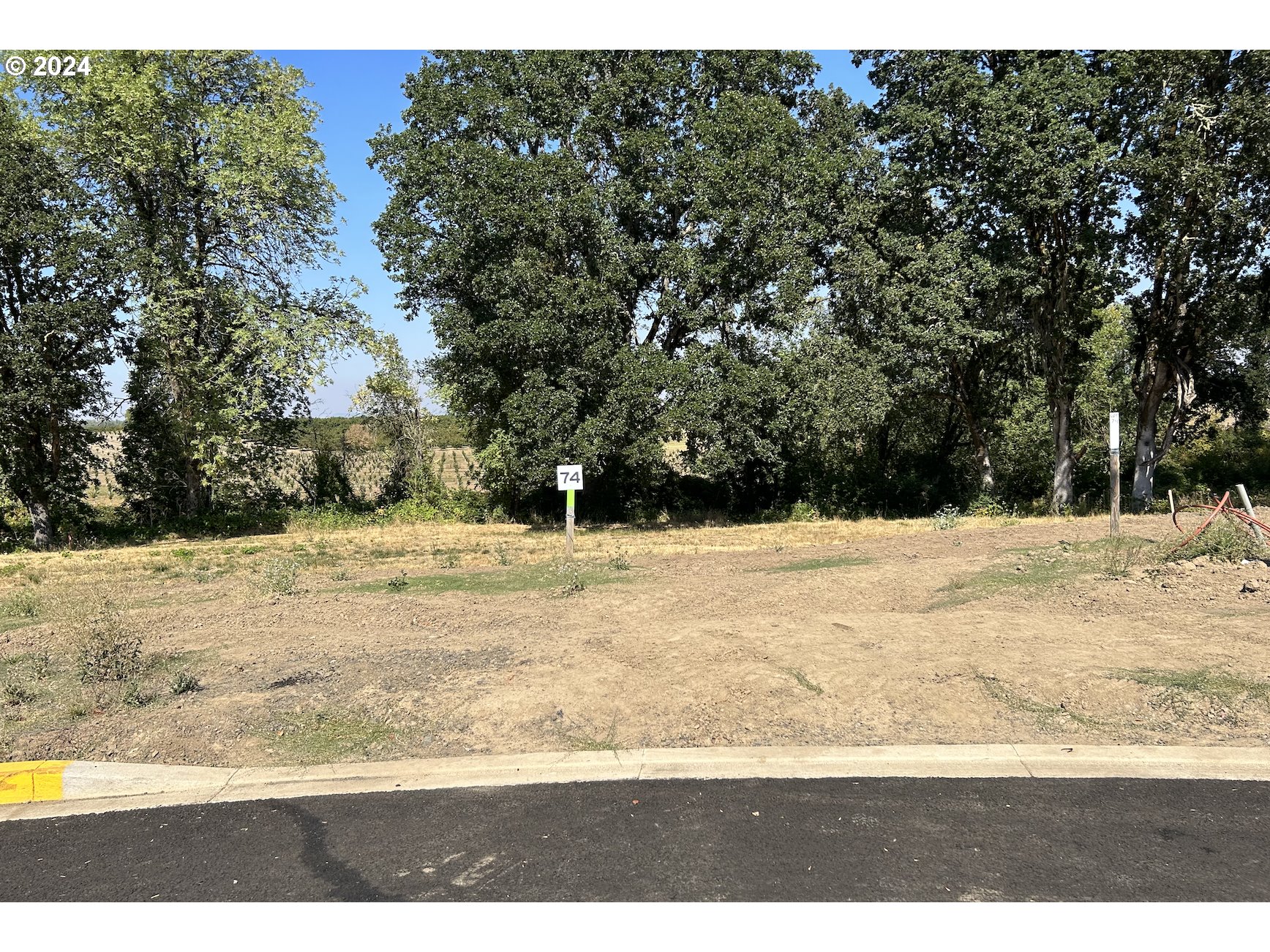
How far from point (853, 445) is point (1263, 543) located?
16351mm

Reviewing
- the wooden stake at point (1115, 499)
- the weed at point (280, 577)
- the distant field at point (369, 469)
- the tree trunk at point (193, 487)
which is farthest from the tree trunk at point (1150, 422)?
the tree trunk at point (193, 487)

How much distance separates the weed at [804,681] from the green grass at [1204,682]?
2.25 metres

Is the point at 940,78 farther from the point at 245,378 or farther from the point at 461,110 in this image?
the point at 245,378

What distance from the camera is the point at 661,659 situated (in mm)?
7246

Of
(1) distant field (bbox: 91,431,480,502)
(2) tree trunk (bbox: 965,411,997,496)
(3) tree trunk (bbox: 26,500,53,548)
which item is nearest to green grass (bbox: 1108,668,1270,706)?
(2) tree trunk (bbox: 965,411,997,496)

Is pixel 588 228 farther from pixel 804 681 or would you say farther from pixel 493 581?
pixel 804 681

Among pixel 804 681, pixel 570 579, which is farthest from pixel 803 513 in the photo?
pixel 804 681

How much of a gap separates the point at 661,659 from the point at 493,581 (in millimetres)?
5386

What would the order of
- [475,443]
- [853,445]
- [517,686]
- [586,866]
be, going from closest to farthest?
[586,866] < [517,686] < [475,443] < [853,445]

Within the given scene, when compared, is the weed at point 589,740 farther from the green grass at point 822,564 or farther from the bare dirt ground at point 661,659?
the green grass at point 822,564

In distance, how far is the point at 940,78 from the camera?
19750mm

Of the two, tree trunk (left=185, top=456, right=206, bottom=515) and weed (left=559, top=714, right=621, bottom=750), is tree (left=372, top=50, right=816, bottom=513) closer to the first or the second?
tree trunk (left=185, top=456, right=206, bottom=515)

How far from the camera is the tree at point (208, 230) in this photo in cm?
→ 1917

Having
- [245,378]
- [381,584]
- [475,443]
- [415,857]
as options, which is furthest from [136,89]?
[415,857]
